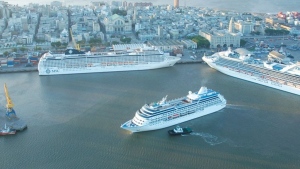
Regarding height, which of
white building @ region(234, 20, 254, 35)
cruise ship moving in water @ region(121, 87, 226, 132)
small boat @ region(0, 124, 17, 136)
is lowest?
small boat @ region(0, 124, 17, 136)

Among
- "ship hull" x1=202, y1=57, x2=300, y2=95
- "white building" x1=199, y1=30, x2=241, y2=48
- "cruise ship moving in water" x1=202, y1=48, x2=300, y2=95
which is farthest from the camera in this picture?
"white building" x1=199, y1=30, x2=241, y2=48

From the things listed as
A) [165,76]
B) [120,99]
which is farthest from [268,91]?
[120,99]

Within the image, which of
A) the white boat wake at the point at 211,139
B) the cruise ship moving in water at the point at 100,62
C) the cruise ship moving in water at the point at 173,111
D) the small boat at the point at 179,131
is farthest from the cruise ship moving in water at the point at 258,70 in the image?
the small boat at the point at 179,131

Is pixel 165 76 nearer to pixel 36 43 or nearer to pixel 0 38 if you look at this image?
pixel 36 43

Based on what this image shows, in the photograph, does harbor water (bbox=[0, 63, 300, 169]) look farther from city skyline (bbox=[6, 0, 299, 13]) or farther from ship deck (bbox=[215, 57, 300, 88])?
city skyline (bbox=[6, 0, 299, 13])

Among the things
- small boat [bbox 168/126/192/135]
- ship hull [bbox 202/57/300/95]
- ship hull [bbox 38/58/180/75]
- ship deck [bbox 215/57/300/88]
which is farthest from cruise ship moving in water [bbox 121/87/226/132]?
ship hull [bbox 38/58/180/75]

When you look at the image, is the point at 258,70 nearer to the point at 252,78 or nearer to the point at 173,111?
the point at 252,78
